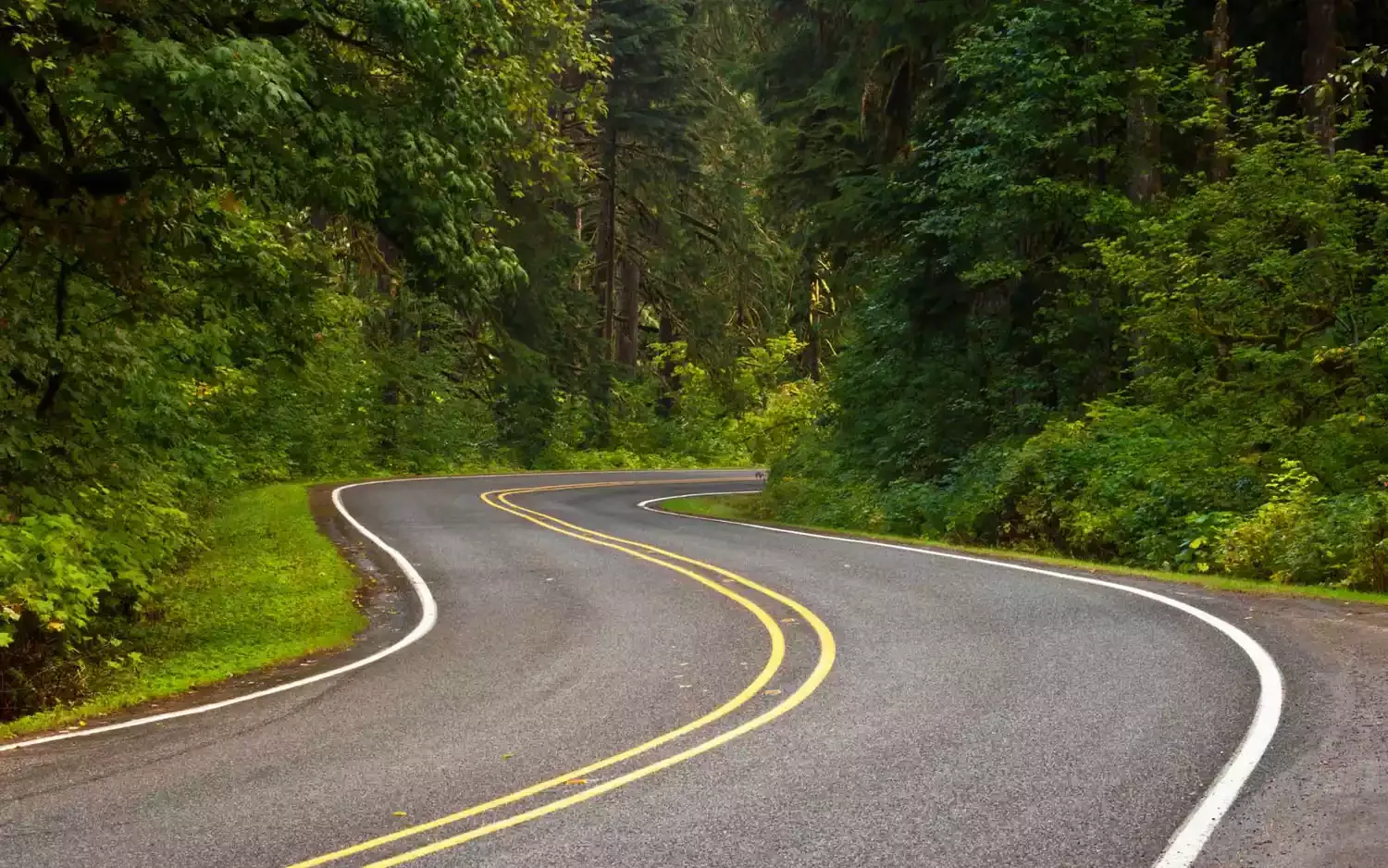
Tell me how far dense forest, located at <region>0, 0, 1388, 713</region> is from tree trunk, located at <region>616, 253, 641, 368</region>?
11411 mm

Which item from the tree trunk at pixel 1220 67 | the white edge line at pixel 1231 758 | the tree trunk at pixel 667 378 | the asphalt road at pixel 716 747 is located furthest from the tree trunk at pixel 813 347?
the white edge line at pixel 1231 758

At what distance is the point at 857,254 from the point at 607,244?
62.2 feet

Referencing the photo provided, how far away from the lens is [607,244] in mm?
44750

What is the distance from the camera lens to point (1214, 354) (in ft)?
55.8

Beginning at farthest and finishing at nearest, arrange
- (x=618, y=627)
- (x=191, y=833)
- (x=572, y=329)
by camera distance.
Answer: (x=572, y=329) < (x=618, y=627) < (x=191, y=833)

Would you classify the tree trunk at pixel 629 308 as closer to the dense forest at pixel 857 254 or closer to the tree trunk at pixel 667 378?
the tree trunk at pixel 667 378

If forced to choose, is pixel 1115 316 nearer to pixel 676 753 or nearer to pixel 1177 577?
pixel 1177 577

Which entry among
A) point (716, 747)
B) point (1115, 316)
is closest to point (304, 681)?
point (716, 747)

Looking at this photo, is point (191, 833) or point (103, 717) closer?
point (191, 833)

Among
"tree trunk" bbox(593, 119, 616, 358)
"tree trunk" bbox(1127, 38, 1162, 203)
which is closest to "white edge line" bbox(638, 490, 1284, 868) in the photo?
"tree trunk" bbox(1127, 38, 1162, 203)

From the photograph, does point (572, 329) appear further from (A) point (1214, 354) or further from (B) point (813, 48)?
(A) point (1214, 354)

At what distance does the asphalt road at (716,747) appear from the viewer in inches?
223

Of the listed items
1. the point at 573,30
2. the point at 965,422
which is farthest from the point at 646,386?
the point at 573,30

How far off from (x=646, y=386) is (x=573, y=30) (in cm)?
3351
